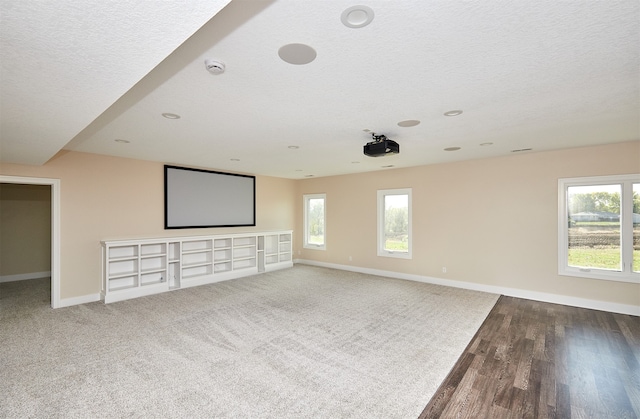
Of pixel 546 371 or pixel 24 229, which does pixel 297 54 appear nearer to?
pixel 546 371

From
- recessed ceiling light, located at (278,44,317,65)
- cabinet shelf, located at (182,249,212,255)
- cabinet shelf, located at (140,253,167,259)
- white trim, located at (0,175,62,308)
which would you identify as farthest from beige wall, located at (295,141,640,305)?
white trim, located at (0,175,62,308)

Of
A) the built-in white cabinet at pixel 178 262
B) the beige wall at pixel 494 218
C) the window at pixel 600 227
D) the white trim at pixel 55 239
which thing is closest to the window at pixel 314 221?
the built-in white cabinet at pixel 178 262

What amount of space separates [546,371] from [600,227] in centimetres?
319

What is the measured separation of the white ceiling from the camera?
138 cm

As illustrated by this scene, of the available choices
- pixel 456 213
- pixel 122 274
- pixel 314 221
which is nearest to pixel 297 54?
pixel 456 213

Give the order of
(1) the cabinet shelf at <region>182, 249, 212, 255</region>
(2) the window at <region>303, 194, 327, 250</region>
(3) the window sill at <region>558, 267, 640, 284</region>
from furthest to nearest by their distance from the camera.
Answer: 1. (2) the window at <region>303, 194, 327, 250</region>
2. (1) the cabinet shelf at <region>182, 249, 212, 255</region>
3. (3) the window sill at <region>558, 267, 640, 284</region>

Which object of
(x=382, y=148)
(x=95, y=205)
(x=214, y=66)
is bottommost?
(x=95, y=205)

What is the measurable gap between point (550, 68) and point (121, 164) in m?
6.34

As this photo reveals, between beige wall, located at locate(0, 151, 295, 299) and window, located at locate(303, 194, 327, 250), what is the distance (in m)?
3.61

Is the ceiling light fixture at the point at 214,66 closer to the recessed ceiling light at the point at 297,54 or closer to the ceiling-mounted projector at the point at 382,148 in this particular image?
the recessed ceiling light at the point at 297,54

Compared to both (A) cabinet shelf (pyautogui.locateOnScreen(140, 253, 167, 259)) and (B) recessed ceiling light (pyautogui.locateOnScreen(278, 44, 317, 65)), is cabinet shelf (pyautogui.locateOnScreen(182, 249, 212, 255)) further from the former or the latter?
(B) recessed ceiling light (pyautogui.locateOnScreen(278, 44, 317, 65))

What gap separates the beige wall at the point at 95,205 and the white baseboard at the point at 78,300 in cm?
5

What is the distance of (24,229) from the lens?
6.54 m

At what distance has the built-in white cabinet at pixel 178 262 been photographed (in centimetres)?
504
